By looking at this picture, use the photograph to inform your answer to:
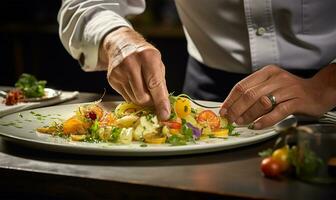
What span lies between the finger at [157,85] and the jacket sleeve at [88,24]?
0.25 meters

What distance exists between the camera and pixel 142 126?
1437mm

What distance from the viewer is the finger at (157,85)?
1500 millimetres

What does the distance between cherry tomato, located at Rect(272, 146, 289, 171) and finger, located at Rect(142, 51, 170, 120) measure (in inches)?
13.8

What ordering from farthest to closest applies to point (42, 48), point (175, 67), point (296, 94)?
point (42, 48) < point (175, 67) < point (296, 94)

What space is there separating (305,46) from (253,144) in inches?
26.1

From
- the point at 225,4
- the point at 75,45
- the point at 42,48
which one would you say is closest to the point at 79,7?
the point at 75,45

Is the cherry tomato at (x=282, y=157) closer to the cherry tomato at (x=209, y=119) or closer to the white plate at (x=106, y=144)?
the white plate at (x=106, y=144)

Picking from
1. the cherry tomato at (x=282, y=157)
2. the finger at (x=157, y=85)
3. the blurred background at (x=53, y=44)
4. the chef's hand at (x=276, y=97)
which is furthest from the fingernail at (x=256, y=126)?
the blurred background at (x=53, y=44)

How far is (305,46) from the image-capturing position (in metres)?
2.01

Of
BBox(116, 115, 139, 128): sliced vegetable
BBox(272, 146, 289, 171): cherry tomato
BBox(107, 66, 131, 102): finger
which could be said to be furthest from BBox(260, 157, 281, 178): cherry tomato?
BBox(107, 66, 131, 102): finger

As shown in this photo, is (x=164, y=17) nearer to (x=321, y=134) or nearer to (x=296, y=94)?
(x=296, y=94)

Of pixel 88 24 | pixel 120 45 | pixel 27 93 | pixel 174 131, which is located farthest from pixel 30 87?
pixel 174 131

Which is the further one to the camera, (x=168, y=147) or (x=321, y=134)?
(x=168, y=147)

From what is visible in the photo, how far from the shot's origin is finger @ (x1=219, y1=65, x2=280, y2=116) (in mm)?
1650
